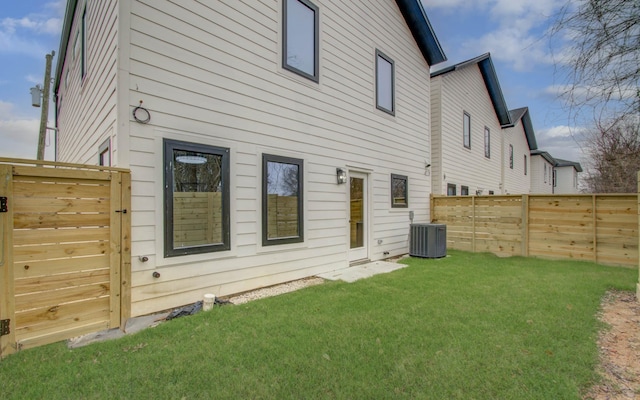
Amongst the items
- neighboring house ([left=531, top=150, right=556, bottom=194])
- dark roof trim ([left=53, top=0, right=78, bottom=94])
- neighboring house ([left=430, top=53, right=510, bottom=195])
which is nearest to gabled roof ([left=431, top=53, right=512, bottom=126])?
neighboring house ([left=430, top=53, right=510, bottom=195])

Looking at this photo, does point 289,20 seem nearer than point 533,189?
Yes

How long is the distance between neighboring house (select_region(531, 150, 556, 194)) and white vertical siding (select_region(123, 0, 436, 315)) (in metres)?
20.4

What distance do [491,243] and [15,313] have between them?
9.53 meters

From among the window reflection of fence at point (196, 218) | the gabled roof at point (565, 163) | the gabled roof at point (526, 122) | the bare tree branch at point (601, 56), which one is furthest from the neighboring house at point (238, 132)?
the gabled roof at point (565, 163)

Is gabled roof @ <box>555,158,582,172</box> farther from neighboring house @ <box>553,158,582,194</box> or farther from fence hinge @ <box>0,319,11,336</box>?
fence hinge @ <box>0,319,11,336</box>

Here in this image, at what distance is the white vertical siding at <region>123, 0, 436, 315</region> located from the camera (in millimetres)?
3775

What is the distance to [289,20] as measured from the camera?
556 centimetres

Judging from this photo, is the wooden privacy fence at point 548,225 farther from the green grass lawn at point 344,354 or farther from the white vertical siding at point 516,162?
the white vertical siding at point 516,162

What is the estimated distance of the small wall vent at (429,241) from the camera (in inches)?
309

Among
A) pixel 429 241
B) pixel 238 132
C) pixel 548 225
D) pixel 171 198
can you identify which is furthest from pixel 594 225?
pixel 171 198

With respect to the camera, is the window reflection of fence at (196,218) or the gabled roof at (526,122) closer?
the window reflection of fence at (196,218)

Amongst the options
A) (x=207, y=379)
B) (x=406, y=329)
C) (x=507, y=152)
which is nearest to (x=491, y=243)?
(x=406, y=329)

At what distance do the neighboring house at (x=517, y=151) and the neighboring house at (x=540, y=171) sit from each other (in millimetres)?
1429

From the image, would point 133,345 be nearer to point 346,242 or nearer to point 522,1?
point 346,242
